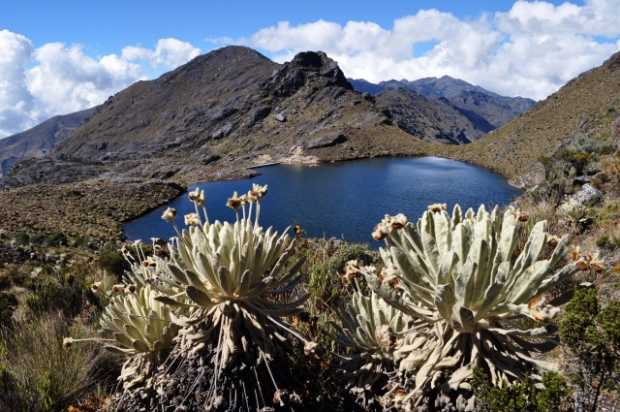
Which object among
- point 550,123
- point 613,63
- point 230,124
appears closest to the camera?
point 550,123

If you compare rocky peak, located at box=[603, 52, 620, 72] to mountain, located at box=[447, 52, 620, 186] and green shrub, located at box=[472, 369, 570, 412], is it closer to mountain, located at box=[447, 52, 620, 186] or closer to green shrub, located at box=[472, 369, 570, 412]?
mountain, located at box=[447, 52, 620, 186]

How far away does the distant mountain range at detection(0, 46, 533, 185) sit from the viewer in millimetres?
80438

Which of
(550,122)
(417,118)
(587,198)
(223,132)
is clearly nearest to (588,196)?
(587,198)

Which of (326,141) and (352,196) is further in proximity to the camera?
(326,141)

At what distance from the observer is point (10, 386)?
2742 millimetres

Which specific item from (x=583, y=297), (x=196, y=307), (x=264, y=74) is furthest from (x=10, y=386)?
(x=264, y=74)

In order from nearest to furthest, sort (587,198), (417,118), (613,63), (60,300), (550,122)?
(60,300), (587,198), (550,122), (613,63), (417,118)

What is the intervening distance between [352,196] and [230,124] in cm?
6993

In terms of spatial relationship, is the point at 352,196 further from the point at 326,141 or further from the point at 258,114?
the point at 258,114

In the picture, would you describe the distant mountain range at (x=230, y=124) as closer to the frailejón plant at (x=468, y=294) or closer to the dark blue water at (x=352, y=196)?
the dark blue water at (x=352, y=196)

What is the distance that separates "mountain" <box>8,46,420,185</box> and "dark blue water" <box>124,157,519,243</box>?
17866 mm

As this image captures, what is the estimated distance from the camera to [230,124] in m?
103

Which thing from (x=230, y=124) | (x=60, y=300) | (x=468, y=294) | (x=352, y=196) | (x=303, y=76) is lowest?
(x=352, y=196)

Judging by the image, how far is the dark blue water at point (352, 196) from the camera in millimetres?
30297
